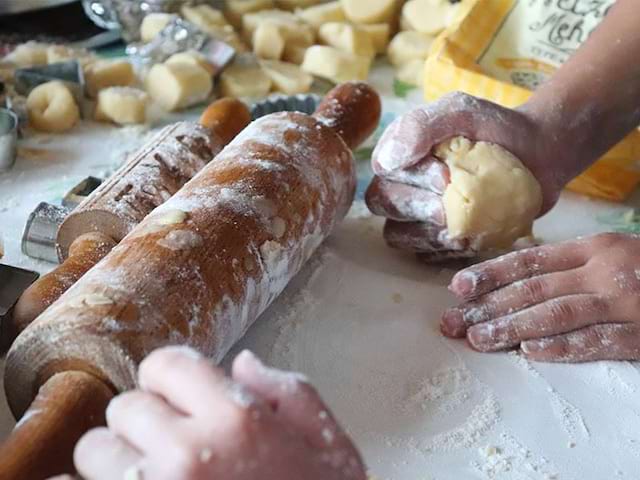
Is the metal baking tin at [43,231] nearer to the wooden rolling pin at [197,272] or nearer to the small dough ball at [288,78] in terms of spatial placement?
the wooden rolling pin at [197,272]

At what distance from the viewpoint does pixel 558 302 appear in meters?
1.11

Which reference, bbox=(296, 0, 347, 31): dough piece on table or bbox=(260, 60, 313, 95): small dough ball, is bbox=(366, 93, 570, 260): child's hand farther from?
bbox=(296, 0, 347, 31): dough piece on table

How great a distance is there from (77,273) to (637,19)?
956mm

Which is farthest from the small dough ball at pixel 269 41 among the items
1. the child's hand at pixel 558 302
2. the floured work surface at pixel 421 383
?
the child's hand at pixel 558 302

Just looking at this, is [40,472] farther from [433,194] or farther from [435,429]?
[433,194]

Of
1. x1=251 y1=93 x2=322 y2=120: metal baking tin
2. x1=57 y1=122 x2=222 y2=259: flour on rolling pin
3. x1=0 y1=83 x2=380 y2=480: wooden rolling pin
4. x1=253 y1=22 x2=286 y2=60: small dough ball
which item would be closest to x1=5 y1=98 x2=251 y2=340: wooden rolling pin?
x1=57 y1=122 x2=222 y2=259: flour on rolling pin

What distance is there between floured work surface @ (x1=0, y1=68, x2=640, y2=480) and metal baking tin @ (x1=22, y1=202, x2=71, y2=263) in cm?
2

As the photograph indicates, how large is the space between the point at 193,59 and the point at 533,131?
0.80m

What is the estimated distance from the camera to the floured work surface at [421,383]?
97 cm

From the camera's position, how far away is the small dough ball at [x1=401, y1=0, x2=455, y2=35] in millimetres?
1992

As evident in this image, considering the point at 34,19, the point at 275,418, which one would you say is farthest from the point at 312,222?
the point at 34,19

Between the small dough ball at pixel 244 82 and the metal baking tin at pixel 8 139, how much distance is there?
0.45m

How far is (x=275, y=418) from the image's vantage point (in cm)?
65

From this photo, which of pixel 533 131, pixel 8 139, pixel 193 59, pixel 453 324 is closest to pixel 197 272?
pixel 453 324
